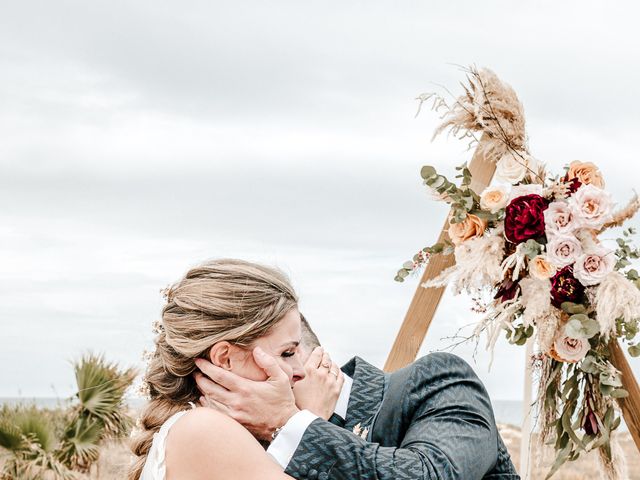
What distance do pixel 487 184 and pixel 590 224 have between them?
64 cm

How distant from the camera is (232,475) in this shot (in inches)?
115

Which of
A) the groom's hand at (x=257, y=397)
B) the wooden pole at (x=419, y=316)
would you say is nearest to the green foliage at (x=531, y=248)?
the wooden pole at (x=419, y=316)

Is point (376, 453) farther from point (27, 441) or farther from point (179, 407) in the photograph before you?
point (27, 441)

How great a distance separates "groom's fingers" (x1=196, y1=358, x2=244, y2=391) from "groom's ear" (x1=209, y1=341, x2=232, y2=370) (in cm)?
2

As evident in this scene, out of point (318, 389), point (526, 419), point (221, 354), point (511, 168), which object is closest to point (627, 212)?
point (511, 168)

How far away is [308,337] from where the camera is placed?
3633 mm

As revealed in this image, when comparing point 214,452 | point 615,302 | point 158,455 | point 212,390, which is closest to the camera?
point 214,452

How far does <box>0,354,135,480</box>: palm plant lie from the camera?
9578mm

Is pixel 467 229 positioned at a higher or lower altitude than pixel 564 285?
higher

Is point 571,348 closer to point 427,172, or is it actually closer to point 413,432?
point 427,172

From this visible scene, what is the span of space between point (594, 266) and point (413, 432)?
1605mm

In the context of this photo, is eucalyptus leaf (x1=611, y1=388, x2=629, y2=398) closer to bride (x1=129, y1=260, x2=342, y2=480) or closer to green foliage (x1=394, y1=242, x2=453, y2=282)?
green foliage (x1=394, y1=242, x2=453, y2=282)

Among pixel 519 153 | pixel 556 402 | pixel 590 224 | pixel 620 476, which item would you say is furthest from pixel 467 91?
pixel 620 476

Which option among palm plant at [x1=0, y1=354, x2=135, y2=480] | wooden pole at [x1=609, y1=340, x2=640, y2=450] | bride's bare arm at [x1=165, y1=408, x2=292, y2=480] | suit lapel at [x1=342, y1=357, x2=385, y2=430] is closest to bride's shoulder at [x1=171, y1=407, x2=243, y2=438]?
bride's bare arm at [x1=165, y1=408, x2=292, y2=480]
